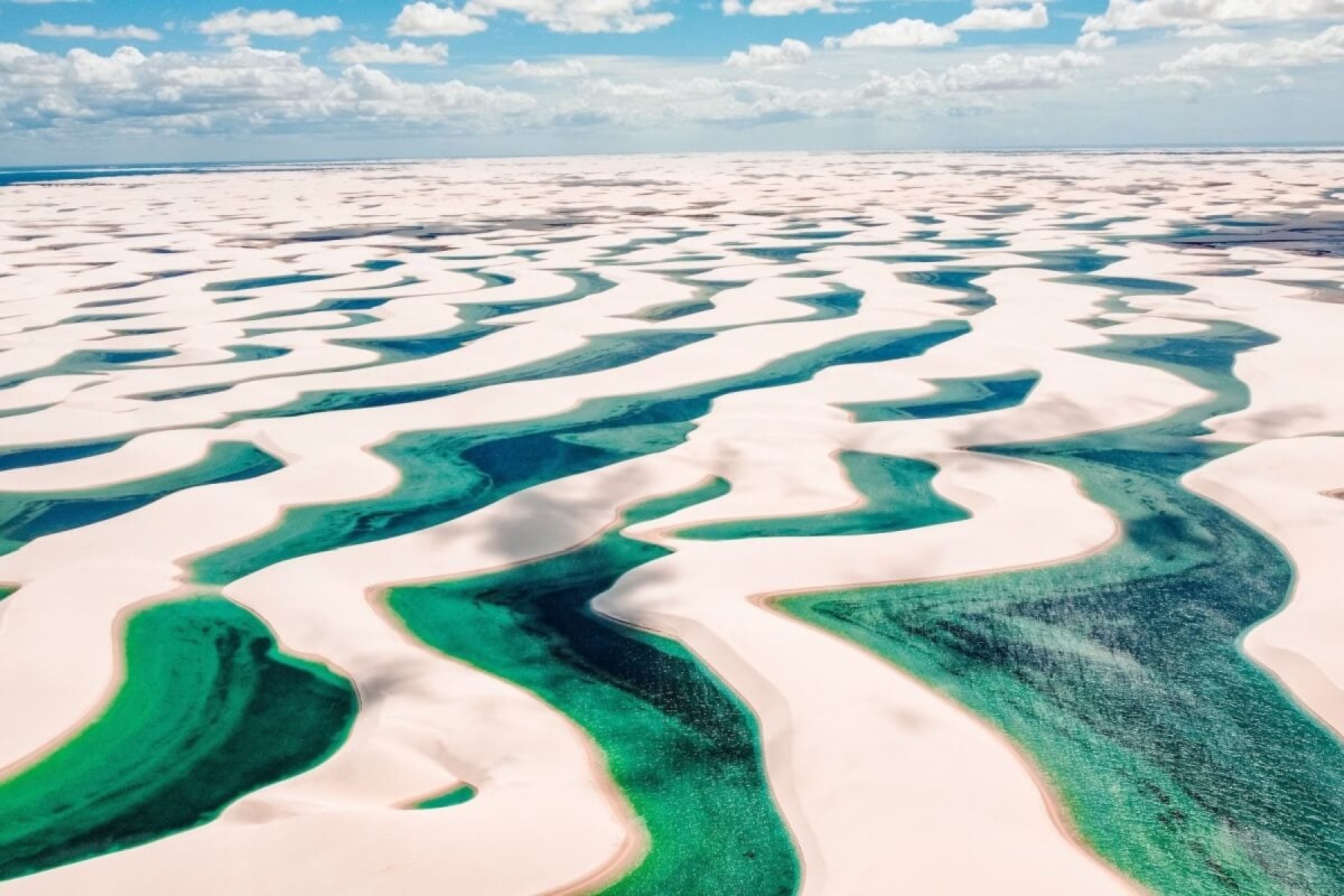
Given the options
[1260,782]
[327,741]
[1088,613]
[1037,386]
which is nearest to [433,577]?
[327,741]

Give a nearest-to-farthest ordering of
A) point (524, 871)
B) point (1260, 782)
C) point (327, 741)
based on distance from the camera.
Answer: point (524, 871) → point (1260, 782) → point (327, 741)

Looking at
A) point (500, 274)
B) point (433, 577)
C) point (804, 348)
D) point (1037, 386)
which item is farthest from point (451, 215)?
point (433, 577)

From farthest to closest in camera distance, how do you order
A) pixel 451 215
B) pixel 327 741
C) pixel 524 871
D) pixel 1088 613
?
pixel 451 215, pixel 1088 613, pixel 327 741, pixel 524 871

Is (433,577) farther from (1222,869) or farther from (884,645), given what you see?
(1222,869)

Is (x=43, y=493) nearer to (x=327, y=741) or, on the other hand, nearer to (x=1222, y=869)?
(x=327, y=741)

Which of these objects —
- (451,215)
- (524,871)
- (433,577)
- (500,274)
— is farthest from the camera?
(451,215)

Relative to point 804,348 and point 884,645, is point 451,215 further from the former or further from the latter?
point 884,645

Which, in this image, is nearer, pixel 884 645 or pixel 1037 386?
pixel 884 645

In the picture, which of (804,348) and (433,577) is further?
(804,348)

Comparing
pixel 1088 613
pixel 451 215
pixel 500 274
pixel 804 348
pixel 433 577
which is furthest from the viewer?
pixel 451 215
